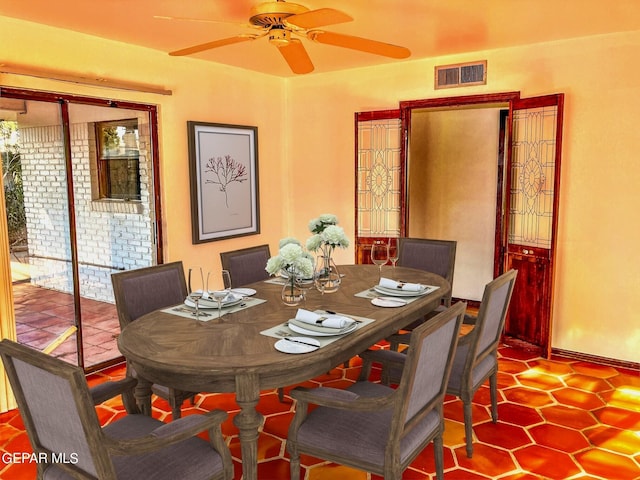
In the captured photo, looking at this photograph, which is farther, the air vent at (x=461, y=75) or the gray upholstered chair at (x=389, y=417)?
the air vent at (x=461, y=75)

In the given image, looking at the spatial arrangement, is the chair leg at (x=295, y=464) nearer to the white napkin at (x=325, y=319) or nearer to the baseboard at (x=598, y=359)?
the white napkin at (x=325, y=319)

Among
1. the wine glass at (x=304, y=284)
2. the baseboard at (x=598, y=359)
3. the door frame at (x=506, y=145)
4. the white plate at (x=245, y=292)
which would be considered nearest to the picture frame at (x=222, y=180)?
the door frame at (x=506, y=145)

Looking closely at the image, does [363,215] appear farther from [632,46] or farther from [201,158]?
[632,46]

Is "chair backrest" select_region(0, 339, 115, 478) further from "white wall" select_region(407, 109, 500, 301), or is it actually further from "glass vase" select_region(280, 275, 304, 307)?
"white wall" select_region(407, 109, 500, 301)

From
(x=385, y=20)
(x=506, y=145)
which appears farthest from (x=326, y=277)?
(x=506, y=145)

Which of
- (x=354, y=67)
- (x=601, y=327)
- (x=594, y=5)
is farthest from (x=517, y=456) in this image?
(x=354, y=67)

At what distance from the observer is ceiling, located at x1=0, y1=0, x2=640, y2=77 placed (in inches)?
118

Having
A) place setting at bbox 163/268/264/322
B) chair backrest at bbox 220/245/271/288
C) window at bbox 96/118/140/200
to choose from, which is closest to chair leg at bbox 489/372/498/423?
place setting at bbox 163/268/264/322

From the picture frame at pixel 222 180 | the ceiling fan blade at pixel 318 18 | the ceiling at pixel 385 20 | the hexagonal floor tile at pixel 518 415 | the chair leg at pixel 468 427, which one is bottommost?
the hexagonal floor tile at pixel 518 415

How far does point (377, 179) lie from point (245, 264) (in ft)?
6.01

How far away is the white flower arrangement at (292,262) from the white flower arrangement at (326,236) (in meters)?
0.36

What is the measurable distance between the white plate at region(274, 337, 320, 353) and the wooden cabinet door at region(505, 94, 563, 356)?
2595 mm

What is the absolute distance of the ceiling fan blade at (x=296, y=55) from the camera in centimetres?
268

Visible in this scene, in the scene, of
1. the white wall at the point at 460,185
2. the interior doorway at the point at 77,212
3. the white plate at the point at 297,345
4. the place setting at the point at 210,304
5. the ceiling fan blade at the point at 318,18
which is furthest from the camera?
the white wall at the point at 460,185
